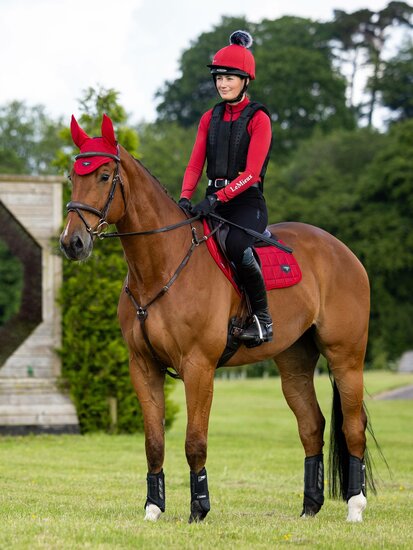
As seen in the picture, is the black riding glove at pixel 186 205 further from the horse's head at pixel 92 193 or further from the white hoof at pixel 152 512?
the white hoof at pixel 152 512

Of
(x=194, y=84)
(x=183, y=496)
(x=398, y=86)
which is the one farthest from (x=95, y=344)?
(x=194, y=84)

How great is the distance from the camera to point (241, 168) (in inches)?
359

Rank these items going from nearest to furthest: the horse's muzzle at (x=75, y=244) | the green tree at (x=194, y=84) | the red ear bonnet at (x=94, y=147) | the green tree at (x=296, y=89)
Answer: the horse's muzzle at (x=75, y=244) → the red ear bonnet at (x=94, y=147) → the green tree at (x=296, y=89) → the green tree at (x=194, y=84)

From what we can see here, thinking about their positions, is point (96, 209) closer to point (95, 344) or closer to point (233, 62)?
point (233, 62)

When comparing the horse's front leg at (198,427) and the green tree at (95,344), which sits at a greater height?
the horse's front leg at (198,427)

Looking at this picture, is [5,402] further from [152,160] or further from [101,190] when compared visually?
[152,160]

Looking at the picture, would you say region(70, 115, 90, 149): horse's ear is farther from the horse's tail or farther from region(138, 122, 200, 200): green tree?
region(138, 122, 200, 200): green tree

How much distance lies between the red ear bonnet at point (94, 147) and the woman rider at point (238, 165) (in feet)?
2.80

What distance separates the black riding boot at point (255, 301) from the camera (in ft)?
29.1

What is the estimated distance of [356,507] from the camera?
30.9 feet

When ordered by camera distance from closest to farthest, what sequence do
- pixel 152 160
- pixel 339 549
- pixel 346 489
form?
1. pixel 339 549
2. pixel 346 489
3. pixel 152 160

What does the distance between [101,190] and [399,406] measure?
2360 cm

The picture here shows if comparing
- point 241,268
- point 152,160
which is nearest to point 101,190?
point 241,268

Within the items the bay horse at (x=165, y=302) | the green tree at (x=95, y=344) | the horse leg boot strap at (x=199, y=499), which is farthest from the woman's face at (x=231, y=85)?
the green tree at (x=95, y=344)
